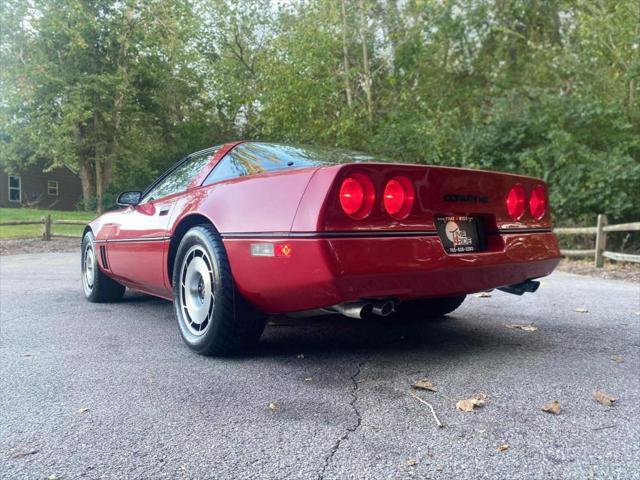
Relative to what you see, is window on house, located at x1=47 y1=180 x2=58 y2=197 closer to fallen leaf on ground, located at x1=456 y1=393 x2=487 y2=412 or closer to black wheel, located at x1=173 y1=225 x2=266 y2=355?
black wheel, located at x1=173 y1=225 x2=266 y2=355

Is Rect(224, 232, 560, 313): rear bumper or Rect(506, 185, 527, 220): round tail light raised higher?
Rect(506, 185, 527, 220): round tail light

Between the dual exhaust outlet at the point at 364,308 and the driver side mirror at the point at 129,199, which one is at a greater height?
the driver side mirror at the point at 129,199

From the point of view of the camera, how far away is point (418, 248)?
2.46 metres

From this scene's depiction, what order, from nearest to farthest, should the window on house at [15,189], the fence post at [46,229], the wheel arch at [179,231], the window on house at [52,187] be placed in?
the wheel arch at [179,231]
the fence post at [46,229]
the window on house at [15,189]
the window on house at [52,187]

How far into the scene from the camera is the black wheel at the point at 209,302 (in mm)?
2750

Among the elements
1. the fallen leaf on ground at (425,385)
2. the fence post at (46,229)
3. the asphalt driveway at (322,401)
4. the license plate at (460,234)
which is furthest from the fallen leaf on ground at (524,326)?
Result: the fence post at (46,229)

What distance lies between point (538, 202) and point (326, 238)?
160 centimetres

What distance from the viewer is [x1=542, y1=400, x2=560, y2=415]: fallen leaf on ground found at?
2078 millimetres

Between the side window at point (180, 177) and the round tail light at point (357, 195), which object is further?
the side window at point (180, 177)

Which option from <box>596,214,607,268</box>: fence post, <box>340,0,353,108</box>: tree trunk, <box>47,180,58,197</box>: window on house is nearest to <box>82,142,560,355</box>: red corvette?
<box>596,214,607,268</box>: fence post

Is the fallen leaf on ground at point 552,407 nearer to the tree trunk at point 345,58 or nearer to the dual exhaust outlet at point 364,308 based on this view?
the dual exhaust outlet at point 364,308

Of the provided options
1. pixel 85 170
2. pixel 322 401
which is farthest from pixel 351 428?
pixel 85 170

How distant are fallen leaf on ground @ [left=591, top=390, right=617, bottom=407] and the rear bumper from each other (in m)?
0.74

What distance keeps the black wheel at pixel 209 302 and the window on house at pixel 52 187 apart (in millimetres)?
32670
